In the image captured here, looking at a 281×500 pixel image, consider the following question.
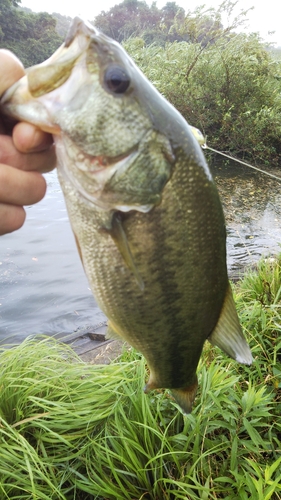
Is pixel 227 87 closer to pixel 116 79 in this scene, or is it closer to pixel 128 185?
pixel 116 79

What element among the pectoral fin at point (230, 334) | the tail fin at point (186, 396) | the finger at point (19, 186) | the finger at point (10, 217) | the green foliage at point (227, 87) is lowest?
the green foliage at point (227, 87)

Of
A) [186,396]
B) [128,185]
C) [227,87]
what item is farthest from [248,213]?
[128,185]

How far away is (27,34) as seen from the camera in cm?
3969

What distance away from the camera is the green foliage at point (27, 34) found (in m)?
37.1

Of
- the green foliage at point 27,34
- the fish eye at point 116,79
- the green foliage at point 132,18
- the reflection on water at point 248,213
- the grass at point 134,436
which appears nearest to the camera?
the fish eye at point 116,79

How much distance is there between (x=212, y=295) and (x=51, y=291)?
624 cm

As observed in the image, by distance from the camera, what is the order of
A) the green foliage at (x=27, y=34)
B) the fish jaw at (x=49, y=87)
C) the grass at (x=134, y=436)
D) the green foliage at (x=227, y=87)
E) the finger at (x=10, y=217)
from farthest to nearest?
the green foliage at (x=27, y=34) → the green foliage at (x=227, y=87) → the grass at (x=134, y=436) → the finger at (x=10, y=217) → the fish jaw at (x=49, y=87)

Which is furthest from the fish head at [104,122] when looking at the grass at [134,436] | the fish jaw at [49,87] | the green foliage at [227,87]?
the green foliage at [227,87]

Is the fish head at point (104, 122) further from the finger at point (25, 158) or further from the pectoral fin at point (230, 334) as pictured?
the pectoral fin at point (230, 334)

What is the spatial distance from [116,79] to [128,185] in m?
0.38

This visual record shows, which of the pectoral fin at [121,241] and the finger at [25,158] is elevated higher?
the finger at [25,158]

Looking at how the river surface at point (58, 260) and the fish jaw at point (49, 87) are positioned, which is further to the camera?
the river surface at point (58, 260)

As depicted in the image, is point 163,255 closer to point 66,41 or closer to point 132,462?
point 66,41

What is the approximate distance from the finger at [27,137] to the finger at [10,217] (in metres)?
0.27
